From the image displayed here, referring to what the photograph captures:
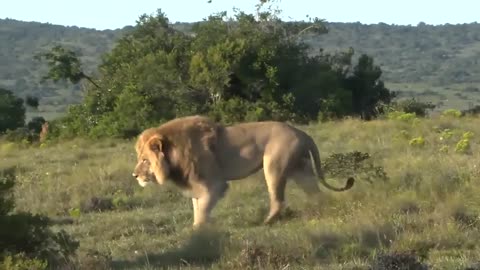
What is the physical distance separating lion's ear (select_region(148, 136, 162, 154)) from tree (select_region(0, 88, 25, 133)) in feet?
101

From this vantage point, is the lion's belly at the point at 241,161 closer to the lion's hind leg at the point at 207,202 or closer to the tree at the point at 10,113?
the lion's hind leg at the point at 207,202

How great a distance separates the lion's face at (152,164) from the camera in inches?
484

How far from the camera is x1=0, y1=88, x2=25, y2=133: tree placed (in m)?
43.0

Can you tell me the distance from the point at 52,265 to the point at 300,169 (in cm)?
421

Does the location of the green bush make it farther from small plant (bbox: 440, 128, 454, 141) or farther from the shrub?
the shrub

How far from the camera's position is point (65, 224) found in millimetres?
13453

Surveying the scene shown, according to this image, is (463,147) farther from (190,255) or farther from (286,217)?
(190,255)

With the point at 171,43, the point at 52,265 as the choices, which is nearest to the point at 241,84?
the point at 171,43

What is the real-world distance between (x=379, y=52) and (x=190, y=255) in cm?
12563

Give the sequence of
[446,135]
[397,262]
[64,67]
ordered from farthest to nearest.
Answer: [64,67] < [446,135] < [397,262]

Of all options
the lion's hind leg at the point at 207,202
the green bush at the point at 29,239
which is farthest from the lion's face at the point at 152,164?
the green bush at the point at 29,239

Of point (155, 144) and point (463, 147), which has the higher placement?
point (155, 144)

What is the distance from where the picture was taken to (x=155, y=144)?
1238cm

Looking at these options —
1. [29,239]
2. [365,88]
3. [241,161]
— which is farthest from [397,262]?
[365,88]
